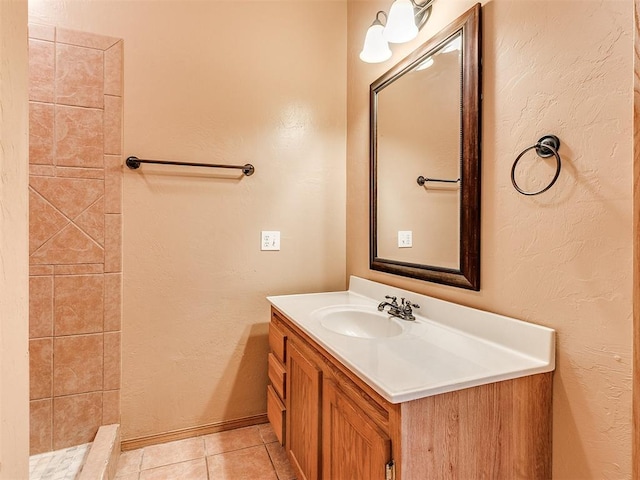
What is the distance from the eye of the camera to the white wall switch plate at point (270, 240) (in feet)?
6.79

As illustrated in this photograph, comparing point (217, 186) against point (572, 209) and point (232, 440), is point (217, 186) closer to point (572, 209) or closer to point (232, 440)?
point (232, 440)

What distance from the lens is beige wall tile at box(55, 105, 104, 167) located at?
5.55 feet

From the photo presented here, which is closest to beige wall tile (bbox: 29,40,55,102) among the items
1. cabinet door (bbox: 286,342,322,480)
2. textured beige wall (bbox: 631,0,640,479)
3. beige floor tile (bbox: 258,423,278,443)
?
cabinet door (bbox: 286,342,322,480)

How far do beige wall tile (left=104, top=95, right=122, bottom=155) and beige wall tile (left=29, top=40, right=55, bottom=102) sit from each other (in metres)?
0.23

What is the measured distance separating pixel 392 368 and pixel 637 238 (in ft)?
2.22

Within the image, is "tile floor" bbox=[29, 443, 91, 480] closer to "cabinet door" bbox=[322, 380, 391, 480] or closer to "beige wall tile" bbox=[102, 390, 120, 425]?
"beige wall tile" bbox=[102, 390, 120, 425]

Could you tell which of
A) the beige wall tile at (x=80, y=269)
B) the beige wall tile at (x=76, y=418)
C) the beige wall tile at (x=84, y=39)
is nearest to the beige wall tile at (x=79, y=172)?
the beige wall tile at (x=80, y=269)

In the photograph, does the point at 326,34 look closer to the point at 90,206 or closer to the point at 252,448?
the point at 90,206

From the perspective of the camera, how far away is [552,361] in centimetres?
101

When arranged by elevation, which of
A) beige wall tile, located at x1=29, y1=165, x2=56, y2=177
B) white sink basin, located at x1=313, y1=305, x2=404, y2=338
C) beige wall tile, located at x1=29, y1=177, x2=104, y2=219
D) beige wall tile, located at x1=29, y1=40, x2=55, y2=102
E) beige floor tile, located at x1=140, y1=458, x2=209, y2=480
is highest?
beige wall tile, located at x1=29, y1=40, x2=55, y2=102

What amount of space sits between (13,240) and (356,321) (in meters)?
1.36

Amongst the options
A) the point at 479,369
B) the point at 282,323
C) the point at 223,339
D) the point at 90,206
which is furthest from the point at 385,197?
the point at 90,206

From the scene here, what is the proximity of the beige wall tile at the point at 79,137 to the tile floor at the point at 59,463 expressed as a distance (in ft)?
4.58

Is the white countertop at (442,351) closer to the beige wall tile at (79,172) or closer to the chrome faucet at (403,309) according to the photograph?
the chrome faucet at (403,309)
